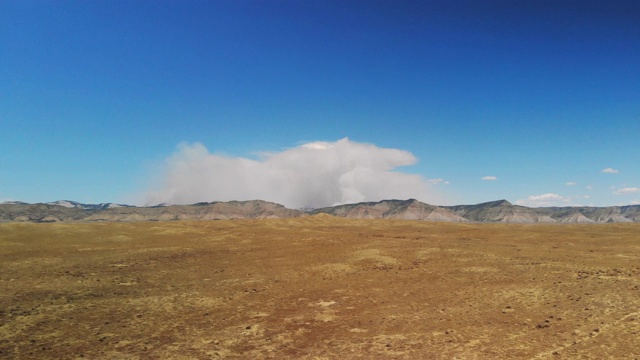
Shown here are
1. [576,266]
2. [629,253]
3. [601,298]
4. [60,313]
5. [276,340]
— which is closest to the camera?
[276,340]

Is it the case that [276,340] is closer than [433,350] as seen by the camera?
No

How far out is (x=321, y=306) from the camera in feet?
74.3

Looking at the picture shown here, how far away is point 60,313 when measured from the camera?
20.7 metres

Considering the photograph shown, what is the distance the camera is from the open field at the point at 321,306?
615 inches

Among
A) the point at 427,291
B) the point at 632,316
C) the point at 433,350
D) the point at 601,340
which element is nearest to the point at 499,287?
the point at 427,291

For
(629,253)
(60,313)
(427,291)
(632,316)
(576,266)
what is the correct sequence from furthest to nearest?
(629,253) → (576,266) → (427,291) → (60,313) → (632,316)

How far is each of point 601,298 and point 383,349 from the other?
52.2 ft

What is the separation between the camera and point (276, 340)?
16750mm

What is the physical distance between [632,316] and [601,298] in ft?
13.7

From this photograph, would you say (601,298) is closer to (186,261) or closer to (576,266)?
(576,266)

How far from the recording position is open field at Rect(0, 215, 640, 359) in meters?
15.6

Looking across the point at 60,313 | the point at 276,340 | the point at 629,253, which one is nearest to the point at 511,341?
the point at 276,340

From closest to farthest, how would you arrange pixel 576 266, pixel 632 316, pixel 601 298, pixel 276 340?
pixel 276 340, pixel 632 316, pixel 601 298, pixel 576 266

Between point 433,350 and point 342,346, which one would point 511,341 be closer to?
point 433,350
